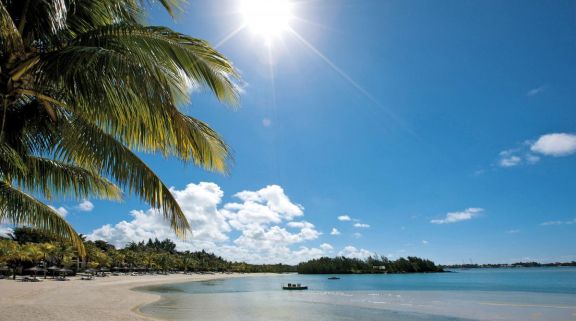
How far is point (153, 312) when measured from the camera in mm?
18984

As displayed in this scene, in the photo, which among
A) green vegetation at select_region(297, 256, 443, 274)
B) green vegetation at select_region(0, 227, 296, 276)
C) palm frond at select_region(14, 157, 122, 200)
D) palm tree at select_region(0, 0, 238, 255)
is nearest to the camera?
palm tree at select_region(0, 0, 238, 255)

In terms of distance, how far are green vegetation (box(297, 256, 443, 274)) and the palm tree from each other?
146 meters

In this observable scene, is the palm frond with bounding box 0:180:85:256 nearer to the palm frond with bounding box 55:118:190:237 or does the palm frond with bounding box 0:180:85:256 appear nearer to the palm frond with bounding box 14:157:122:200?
the palm frond with bounding box 14:157:122:200

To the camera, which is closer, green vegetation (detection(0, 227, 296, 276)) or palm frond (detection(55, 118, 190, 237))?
palm frond (detection(55, 118, 190, 237))

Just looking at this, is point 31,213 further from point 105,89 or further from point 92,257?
point 92,257

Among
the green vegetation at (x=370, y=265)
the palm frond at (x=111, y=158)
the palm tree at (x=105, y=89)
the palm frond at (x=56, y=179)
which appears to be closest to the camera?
the palm tree at (x=105, y=89)

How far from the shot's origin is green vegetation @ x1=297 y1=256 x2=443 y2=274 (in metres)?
144

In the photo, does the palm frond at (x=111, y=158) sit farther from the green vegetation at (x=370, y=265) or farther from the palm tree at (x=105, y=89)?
the green vegetation at (x=370, y=265)

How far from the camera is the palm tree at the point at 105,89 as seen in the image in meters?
3.36

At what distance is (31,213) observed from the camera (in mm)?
6109

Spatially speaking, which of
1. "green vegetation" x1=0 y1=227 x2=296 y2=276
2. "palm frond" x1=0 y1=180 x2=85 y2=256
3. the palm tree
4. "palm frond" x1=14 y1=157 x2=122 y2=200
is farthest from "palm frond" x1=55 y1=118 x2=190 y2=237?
"green vegetation" x1=0 y1=227 x2=296 y2=276

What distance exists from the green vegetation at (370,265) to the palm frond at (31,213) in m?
144

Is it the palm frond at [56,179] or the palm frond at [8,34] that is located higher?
the palm frond at [8,34]

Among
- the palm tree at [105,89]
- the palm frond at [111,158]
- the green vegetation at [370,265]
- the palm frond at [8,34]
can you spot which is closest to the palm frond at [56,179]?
the palm tree at [105,89]
